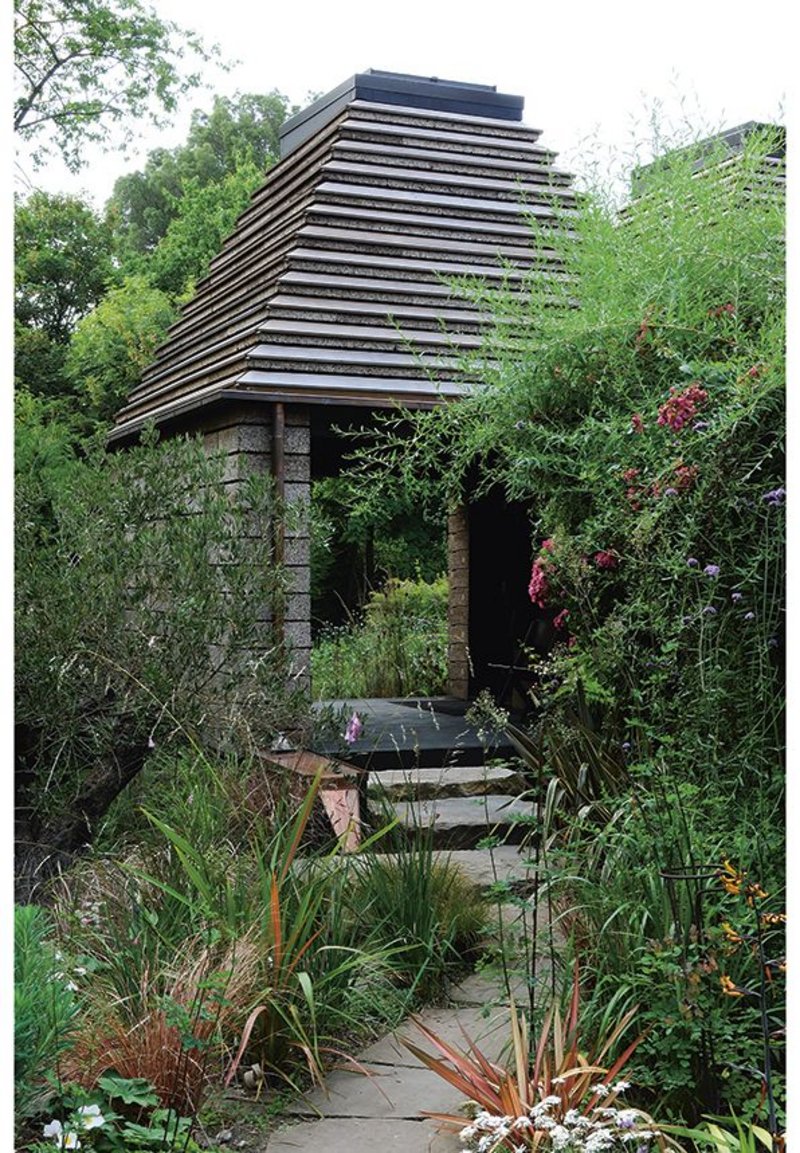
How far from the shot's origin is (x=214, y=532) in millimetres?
6395

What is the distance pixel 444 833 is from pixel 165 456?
8.69 ft

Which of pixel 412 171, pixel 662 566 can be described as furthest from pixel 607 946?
pixel 412 171

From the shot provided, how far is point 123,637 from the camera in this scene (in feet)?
19.2

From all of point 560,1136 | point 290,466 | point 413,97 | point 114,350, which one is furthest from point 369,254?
point 114,350

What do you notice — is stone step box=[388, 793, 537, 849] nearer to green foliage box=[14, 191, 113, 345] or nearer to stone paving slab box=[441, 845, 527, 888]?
stone paving slab box=[441, 845, 527, 888]

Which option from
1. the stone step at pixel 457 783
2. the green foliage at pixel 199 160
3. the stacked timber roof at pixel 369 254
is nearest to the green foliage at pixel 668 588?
the stone step at pixel 457 783

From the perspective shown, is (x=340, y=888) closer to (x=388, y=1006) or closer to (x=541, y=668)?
(x=388, y=1006)

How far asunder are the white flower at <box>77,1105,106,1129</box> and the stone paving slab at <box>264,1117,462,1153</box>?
0.61m

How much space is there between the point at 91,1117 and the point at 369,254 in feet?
23.1

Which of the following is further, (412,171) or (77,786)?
(412,171)

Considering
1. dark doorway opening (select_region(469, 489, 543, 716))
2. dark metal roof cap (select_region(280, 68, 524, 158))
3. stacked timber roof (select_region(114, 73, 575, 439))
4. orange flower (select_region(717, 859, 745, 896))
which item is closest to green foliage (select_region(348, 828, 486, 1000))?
orange flower (select_region(717, 859, 745, 896))

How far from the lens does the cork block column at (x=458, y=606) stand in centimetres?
1161

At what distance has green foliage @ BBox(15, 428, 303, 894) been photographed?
575cm

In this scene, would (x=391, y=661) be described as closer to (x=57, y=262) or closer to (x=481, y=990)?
(x=481, y=990)
